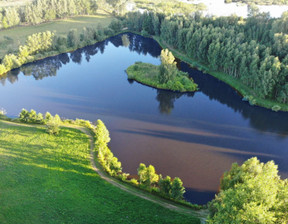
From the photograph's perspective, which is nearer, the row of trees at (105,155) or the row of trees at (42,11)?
the row of trees at (105,155)

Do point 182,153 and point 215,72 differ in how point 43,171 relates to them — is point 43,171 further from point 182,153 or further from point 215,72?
point 215,72

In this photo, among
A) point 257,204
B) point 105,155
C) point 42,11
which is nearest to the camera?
point 257,204

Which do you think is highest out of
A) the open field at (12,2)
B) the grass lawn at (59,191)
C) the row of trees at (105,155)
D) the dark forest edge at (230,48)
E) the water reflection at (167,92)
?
the open field at (12,2)

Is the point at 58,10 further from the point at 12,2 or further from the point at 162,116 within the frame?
the point at 162,116

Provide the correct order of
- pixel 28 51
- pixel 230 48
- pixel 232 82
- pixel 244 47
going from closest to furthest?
1. pixel 244 47
2. pixel 230 48
3. pixel 232 82
4. pixel 28 51

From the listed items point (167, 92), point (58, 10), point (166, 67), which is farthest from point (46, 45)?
point (167, 92)

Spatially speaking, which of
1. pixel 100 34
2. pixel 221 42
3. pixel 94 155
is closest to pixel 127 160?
pixel 94 155

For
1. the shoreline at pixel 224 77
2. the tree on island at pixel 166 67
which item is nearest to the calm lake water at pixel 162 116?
the shoreline at pixel 224 77

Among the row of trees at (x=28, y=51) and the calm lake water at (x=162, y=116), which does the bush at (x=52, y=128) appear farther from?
the row of trees at (x=28, y=51)
